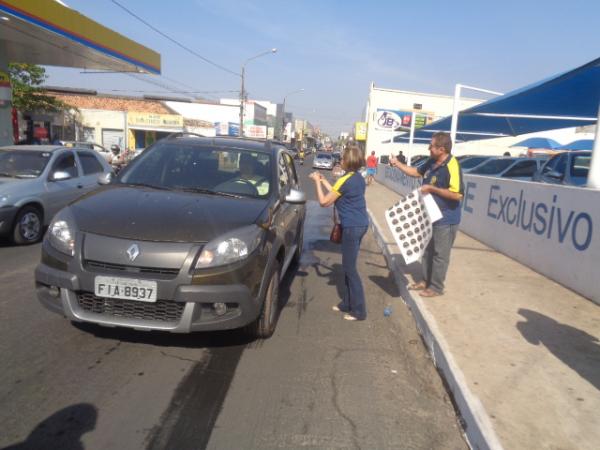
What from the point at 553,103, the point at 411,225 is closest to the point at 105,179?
the point at 411,225

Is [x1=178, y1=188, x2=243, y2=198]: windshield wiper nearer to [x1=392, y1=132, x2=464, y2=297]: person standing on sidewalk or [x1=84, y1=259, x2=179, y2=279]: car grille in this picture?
[x1=84, y1=259, x2=179, y2=279]: car grille

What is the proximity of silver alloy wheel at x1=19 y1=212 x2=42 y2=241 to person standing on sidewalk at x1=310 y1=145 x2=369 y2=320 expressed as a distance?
204 inches

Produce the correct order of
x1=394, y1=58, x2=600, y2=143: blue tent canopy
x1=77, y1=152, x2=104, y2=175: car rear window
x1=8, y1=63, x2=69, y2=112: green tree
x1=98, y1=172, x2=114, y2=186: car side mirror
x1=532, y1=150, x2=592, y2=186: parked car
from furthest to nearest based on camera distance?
x1=8, y1=63, x2=69, y2=112: green tree
x1=532, y1=150, x2=592, y2=186: parked car
x1=77, y1=152, x2=104, y2=175: car rear window
x1=394, y1=58, x2=600, y2=143: blue tent canopy
x1=98, y1=172, x2=114, y2=186: car side mirror

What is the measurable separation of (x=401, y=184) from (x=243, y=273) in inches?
690

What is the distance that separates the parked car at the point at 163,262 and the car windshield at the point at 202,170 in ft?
0.95

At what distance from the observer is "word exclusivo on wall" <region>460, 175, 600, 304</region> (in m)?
5.67

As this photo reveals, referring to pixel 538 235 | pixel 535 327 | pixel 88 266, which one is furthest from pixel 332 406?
pixel 538 235

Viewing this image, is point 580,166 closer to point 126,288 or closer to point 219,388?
point 219,388

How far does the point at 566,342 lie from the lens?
4297 mm

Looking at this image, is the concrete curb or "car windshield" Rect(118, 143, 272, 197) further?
"car windshield" Rect(118, 143, 272, 197)

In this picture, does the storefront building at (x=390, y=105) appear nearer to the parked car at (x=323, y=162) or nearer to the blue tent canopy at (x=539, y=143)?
the parked car at (x=323, y=162)

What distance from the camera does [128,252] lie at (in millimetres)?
3338

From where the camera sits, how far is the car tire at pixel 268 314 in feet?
13.3

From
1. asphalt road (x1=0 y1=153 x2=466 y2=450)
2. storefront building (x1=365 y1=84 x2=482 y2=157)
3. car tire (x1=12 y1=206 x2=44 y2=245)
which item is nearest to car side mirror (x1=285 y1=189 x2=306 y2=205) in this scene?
asphalt road (x1=0 y1=153 x2=466 y2=450)
